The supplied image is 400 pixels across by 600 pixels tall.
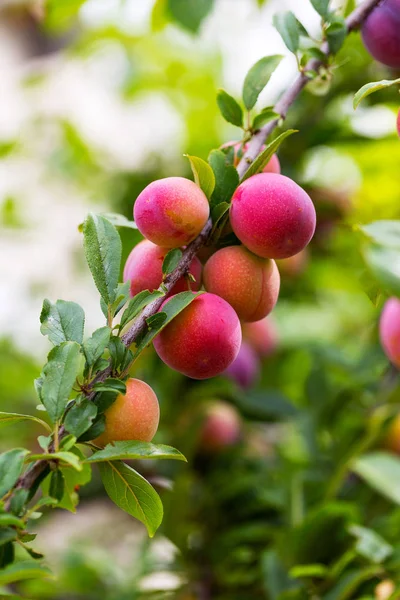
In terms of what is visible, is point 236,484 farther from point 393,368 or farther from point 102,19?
point 102,19

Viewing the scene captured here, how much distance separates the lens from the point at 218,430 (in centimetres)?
85

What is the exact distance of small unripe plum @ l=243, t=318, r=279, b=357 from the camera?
971mm

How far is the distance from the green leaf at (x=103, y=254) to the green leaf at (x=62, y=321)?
19 mm

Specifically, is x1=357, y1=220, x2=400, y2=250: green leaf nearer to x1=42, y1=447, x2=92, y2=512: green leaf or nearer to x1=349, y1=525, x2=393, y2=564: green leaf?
x1=42, y1=447, x2=92, y2=512: green leaf

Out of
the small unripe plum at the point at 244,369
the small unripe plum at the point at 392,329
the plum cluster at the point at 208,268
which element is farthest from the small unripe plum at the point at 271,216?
the small unripe plum at the point at 244,369

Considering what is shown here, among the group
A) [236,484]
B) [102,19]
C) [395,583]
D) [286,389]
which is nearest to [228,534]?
[236,484]

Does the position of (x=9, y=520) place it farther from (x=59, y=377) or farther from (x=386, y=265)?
(x=386, y=265)

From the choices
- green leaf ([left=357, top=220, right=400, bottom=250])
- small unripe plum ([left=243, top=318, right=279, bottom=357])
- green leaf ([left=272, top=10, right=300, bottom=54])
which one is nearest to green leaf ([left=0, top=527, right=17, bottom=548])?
green leaf ([left=357, top=220, right=400, bottom=250])

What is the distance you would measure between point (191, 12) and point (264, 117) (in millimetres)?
322

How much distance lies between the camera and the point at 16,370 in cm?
111

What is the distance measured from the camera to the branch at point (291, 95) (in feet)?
1.40

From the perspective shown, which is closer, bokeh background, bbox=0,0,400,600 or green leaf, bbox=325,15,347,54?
green leaf, bbox=325,15,347,54

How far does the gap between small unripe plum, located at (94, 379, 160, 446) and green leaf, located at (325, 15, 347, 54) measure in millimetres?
263

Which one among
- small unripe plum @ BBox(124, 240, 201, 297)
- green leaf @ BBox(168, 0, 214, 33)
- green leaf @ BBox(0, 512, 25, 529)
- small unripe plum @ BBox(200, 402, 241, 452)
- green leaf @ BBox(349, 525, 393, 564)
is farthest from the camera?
small unripe plum @ BBox(200, 402, 241, 452)
